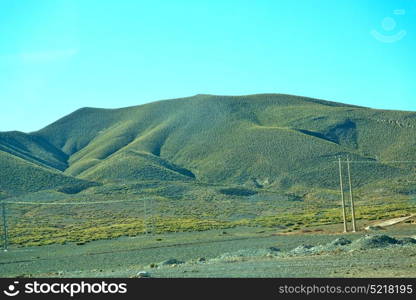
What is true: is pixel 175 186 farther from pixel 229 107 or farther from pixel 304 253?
pixel 304 253

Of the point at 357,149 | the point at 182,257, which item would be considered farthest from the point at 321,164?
the point at 182,257

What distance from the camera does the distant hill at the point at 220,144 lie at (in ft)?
347

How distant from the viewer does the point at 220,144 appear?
A: 127 meters

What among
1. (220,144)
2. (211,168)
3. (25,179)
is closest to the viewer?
(25,179)

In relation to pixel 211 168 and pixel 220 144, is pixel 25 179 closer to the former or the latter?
pixel 211 168

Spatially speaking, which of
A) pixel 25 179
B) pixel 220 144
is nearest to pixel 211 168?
pixel 220 144

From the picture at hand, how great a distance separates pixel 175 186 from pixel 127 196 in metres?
9.90

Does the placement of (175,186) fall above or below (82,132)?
below

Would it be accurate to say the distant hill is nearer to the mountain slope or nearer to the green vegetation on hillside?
the mountain slope

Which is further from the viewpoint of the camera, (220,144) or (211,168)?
(220,144)

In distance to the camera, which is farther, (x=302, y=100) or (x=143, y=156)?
(x=302, y=100)

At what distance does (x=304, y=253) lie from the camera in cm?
2350

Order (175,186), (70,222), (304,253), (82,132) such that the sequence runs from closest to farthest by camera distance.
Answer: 1. (304,253)
2. (70,222)
3. (175,186)
4. (82,132)

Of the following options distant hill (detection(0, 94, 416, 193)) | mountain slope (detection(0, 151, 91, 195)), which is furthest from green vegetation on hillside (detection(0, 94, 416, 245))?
distant hill (detection(0, 94, 416, 193))
